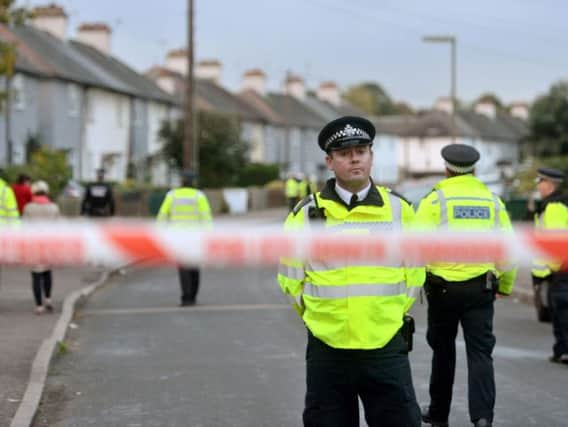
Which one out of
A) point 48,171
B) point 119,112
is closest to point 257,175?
point 119,112

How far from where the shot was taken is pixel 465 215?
6773 mm

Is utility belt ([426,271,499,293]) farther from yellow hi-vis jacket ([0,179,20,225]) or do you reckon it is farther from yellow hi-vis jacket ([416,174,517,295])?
yellow hi-vis jacket ([0,179,20,225])

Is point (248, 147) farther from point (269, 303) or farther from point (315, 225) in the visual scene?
point (315, 225)

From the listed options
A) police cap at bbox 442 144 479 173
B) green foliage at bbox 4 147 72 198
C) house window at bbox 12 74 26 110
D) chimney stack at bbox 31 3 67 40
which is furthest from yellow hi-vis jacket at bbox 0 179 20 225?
chimney stack at bbox 31 3 67 40

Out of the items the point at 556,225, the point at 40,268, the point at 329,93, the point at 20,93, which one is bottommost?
the point at 40,268

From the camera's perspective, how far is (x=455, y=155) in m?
6.94

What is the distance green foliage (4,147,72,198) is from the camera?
89.3 feet

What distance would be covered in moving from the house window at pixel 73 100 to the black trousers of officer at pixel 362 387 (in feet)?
133

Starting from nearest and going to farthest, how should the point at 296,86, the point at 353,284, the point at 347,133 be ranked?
the point at 353,284 < the point at 347,133 < the point at 296,86

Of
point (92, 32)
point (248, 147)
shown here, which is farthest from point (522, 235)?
point (92, 32)

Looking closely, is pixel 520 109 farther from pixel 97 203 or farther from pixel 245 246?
pixel 245 246

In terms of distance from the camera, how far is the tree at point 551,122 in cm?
6353

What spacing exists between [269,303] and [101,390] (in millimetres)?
6418

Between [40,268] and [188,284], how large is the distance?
204cm
